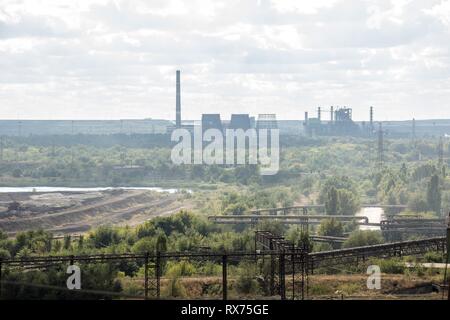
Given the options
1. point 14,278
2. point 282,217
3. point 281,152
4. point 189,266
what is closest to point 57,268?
point 14,278

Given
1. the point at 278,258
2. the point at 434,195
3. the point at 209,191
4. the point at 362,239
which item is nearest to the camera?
the point at 278,258

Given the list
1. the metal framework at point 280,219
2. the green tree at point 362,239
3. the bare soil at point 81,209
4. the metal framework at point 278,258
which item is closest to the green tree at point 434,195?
the metal framework at point 280,219

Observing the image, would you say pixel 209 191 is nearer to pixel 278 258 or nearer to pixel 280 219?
pixel 280 219

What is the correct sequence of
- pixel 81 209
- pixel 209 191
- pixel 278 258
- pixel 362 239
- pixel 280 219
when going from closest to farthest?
pixel 278 258
pixel 362 239
pixel 280 219
pixel 81 209
pixel 209 191

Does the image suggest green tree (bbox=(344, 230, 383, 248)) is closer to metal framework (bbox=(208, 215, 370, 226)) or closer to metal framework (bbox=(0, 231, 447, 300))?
metal framework (bbox=(0, 231, 447, 300))

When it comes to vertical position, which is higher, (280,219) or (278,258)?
(278,258)

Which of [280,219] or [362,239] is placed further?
[280,219]

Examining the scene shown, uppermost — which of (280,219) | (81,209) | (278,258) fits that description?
(278,258)

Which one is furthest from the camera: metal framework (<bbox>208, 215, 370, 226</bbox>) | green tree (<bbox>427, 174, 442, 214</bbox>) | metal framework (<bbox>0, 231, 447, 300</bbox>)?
green tree (<bbox>427, 174, 442, 214</bbox>)

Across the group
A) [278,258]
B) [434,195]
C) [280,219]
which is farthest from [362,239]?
[434,195]

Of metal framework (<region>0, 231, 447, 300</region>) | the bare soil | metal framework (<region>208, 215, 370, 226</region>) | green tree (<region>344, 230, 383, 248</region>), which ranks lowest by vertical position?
the bare soil

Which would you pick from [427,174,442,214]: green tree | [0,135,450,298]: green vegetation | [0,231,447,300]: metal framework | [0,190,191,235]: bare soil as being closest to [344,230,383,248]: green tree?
[0,135,450,298]: green vegetation
